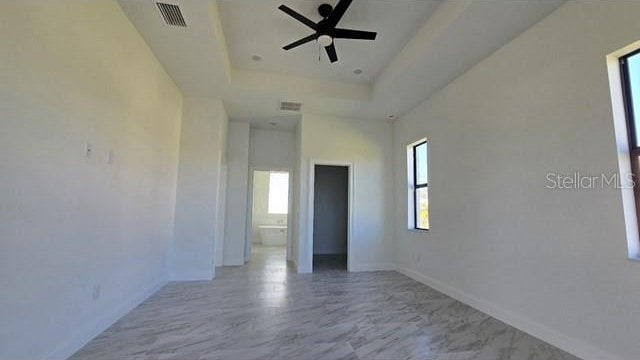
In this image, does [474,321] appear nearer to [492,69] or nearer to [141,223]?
[492,69]

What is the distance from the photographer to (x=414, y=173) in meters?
5.38

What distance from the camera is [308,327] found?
9.20 feet

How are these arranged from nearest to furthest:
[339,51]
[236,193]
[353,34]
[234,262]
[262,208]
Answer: [353,34]
[339,51]
[234,262]
[236,193]
[262,208]

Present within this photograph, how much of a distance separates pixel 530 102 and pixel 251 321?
11.8ft

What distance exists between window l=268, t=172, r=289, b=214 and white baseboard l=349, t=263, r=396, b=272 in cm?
509

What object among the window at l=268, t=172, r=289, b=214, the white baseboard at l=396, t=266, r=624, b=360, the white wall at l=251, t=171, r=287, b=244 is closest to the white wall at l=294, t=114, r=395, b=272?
the white baseboard at l=396, t=266, r=624, b=360

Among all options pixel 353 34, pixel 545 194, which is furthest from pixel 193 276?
pixel 545 194

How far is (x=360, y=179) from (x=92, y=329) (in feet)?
14.5

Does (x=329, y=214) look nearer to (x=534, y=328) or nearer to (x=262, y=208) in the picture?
(x=262, y=208)

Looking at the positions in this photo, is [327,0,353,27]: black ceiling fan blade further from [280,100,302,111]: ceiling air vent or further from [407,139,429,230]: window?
[407,139,429,230]: window

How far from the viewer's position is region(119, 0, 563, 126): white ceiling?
2812mm

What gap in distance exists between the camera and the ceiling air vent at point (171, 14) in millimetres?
2701

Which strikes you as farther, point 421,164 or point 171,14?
point 421,164

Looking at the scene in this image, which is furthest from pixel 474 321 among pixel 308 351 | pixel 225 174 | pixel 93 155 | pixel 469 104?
pixel 225 174
